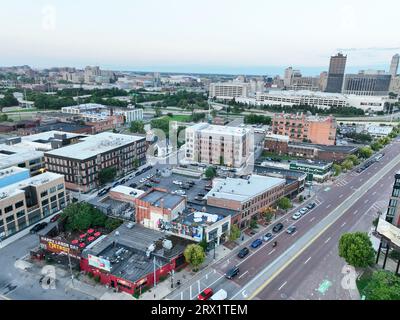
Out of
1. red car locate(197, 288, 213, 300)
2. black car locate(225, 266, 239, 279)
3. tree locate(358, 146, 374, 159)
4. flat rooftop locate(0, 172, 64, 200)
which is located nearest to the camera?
red car locate(197, 288, 213, 300)

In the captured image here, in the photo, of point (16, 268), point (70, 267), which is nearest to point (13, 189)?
point (16, 268)

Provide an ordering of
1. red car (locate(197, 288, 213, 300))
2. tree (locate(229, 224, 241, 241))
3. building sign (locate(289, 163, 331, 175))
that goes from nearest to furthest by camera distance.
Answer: red car (locate(197, 288, 213, 300)), tree (locate(229, 224, 241, 241)), building sign (locate(289, 163, 331, 175))

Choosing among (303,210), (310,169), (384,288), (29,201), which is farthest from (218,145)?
(384,288)

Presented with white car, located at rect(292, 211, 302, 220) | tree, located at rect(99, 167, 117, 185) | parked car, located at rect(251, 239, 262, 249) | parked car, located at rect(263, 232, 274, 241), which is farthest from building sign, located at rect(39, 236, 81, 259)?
white car, located at rect(292, 211, 302, 220)

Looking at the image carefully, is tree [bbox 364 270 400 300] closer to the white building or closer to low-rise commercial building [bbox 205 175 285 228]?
low-rise commercial building [bbox 205 175 285 228]

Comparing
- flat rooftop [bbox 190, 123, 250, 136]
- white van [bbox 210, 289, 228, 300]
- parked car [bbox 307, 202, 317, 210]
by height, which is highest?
flat rooftop [bbox 190, 123, 250, 136]

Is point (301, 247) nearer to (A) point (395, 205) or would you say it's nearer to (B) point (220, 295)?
(A) point (395, 205)

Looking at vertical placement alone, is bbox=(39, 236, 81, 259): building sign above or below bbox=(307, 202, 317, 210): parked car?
above
